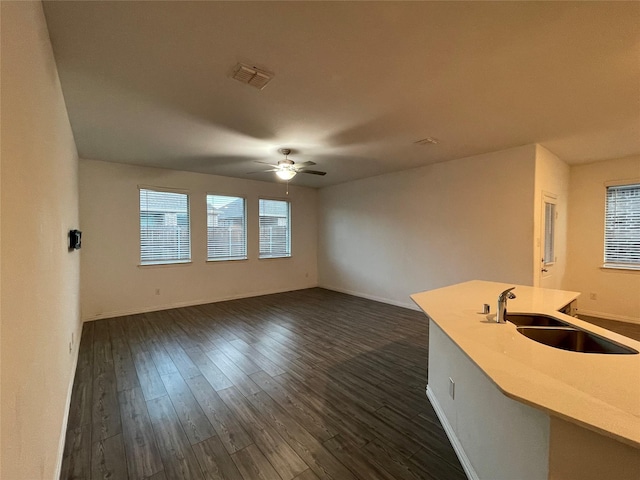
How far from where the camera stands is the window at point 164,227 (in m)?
5.07

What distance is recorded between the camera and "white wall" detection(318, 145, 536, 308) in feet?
13.1

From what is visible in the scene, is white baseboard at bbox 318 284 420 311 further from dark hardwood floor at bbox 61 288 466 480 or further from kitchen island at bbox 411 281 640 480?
kitchen island at bbox 411 281 640 480

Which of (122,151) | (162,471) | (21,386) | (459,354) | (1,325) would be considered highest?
(122,151)

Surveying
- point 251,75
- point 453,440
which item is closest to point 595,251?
point 453,440

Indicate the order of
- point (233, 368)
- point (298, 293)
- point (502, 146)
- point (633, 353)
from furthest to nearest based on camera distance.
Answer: point (298, 293) < point (502, 146) < point (233, 368) < point (633, 353)

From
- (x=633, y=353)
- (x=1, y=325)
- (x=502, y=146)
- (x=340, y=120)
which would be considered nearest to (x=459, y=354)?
(x=633, y=353)

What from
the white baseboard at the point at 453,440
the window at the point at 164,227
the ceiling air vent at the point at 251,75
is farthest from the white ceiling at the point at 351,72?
the white baseboard at the point at 453,440

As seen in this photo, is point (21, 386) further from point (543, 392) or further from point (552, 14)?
point (552, 14)

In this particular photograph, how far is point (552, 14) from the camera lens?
1.57 m

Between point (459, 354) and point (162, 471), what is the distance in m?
2.02

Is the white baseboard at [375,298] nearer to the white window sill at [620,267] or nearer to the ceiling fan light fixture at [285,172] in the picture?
the white window sill at [620,267]

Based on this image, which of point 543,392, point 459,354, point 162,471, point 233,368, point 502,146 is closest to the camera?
point 543,392

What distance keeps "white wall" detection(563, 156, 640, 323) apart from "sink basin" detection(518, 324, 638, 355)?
4386 millimetres

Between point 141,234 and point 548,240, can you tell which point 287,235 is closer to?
point 141,234
